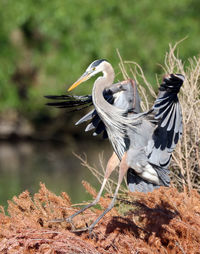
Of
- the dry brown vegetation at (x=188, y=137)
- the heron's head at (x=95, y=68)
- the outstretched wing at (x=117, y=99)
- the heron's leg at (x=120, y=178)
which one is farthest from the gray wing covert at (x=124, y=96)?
the dry brown vegetation at (x=188, y=137)

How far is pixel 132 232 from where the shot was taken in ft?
12.8

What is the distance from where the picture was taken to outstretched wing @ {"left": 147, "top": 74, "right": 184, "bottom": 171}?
3797 millimetres

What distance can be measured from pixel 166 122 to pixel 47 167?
307 inches

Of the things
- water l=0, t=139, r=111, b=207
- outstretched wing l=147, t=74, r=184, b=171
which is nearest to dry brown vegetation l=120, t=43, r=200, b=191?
outstretched wing l=147, t=74, r=184, b=171

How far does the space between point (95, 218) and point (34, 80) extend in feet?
36.3

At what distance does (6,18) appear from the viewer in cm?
1465

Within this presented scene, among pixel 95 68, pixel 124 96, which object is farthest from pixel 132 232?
pixel 95 68

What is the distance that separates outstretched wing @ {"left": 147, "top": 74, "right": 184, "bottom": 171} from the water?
4027 mm

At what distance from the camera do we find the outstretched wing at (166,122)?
3797mm

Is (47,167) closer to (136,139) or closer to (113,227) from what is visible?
(136,139)

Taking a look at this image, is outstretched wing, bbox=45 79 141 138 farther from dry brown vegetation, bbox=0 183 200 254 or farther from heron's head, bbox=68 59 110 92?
dry brown vegetation, bbox=0 183 200 254

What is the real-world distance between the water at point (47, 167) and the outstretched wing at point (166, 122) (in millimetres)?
4027

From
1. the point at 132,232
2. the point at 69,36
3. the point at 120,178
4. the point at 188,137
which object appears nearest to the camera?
the point at 132,232

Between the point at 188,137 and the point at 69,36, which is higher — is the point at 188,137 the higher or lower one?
the lower one
